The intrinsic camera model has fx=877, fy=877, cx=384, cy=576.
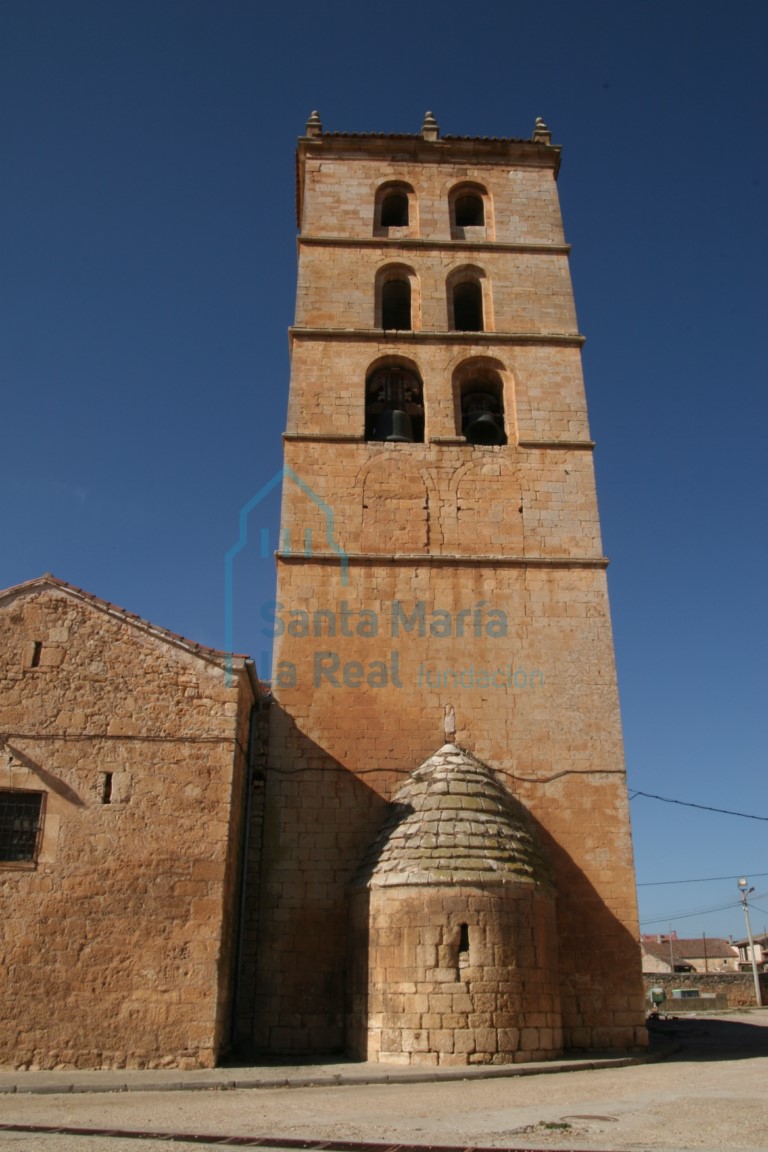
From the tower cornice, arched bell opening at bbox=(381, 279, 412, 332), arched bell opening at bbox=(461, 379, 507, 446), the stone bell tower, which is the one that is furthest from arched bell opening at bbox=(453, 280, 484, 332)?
arched bell opening at bbox=(461, 379, 507, 446)

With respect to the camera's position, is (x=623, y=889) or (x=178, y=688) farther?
(x=623, y=889)

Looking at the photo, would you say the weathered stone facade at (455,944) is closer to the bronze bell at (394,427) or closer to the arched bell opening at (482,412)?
the bronze bell at (394,427)

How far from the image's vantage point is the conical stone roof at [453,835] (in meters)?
9.67

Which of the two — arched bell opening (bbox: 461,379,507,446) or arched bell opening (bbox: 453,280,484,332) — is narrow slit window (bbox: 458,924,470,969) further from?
arched bell opening (bbox: 453,280,484,332)

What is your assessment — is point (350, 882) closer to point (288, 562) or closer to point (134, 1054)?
point (134, 1054)

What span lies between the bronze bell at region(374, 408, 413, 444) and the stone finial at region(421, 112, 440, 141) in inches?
268

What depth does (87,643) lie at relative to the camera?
10414mm

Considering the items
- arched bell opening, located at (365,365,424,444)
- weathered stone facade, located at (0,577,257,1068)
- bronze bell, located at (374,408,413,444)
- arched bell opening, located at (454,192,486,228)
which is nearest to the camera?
weathered stone facade, located at (0,577,257,1068)

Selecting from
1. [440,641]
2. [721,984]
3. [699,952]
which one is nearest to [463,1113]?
[440,641]

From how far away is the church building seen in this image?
30.9ft

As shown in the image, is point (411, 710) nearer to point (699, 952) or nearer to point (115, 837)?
point (115, 837)

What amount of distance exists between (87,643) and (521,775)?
588cm

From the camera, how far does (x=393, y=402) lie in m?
15.2

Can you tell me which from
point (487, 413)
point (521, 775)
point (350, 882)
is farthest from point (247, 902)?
point (487, 413)
